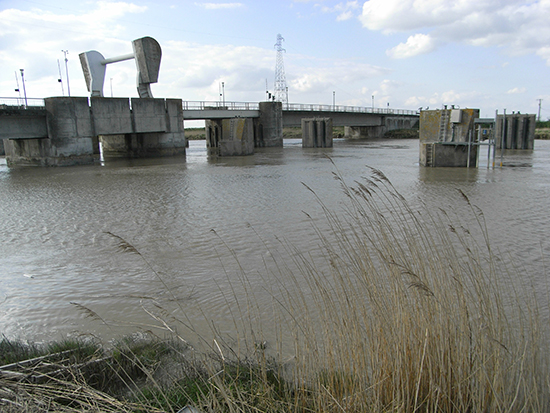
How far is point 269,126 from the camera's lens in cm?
4625

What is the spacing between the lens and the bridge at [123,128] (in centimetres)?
2614

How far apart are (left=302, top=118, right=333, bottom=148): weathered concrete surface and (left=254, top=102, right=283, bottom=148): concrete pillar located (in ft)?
13.5

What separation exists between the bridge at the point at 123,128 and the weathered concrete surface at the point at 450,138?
15.7 m

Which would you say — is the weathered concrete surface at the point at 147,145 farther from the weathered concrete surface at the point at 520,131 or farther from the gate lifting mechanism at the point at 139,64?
the weathered concrete surface at the point at 520,131

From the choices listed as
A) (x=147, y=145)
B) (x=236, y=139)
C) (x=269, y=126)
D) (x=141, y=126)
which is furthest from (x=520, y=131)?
(x=147, y=145)

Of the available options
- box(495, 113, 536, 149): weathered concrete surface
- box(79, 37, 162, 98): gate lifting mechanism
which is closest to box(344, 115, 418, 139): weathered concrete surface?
box(495, 113, 536, 149): weathered concrete surface

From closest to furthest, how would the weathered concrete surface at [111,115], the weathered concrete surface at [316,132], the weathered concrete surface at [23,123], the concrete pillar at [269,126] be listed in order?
the weathered concrete surface at [23,123], the weathered concrete surface at [111,115], the weathered concrete surface at [316,132], the concrete pillar at [269,126]

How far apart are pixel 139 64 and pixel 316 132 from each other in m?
17.4

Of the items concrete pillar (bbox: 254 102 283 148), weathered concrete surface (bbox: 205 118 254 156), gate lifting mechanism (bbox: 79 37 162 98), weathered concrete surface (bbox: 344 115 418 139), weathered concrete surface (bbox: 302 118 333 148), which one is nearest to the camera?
gate lifting mechanism (bbox: 79 37 162 98)

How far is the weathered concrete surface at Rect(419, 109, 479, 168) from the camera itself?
19406mm

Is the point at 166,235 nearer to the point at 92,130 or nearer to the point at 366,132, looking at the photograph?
the point at 92,130

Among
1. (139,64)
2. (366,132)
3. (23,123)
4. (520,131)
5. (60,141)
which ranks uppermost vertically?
(139,64)

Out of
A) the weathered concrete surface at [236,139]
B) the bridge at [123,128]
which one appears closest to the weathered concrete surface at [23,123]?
the bridge at [123,128]

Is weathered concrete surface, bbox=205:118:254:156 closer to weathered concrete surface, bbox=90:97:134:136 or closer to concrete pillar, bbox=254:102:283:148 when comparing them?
weathered concrete surface, bbox=90:97:134:136
